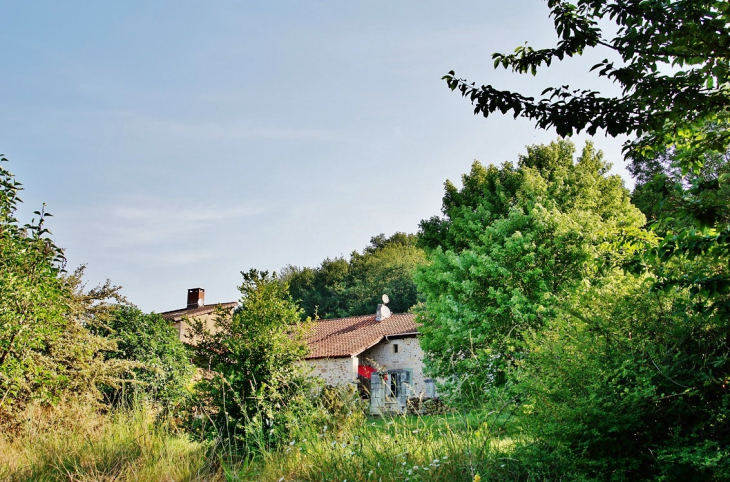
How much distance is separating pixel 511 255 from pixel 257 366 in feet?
30.1

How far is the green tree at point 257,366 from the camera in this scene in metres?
6.83

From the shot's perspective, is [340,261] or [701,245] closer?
[701,245]

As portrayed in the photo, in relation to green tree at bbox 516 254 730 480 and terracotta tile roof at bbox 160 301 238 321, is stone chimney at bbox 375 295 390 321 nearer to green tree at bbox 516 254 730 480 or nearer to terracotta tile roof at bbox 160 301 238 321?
terracotta tile roof at bbox 160 301 238 321

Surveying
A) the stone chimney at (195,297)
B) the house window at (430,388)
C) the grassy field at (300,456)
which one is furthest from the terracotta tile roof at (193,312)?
the grassy field at (300,456)

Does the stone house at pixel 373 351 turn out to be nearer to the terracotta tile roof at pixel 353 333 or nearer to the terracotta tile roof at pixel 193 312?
the terracotta tile roof at pixel 353 333

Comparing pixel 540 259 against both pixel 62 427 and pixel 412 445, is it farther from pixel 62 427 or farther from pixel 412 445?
pixel 62 427

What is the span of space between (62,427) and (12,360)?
1038mm

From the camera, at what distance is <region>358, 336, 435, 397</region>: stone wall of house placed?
79.3ft

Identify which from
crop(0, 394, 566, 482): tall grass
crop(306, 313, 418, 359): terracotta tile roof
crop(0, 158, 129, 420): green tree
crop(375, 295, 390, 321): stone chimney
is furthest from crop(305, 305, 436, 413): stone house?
crop(0, 394, 566, 482): tall grass

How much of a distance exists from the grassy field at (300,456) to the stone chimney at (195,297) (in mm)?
25972

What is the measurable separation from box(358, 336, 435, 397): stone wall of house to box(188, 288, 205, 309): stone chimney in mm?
11980

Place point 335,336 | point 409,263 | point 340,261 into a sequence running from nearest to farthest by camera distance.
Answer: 1. point 335,336
2. point 409,263
3. point 340,261

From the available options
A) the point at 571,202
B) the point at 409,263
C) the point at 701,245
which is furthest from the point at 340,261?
the point at 701,245

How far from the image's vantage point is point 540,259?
14.5m
